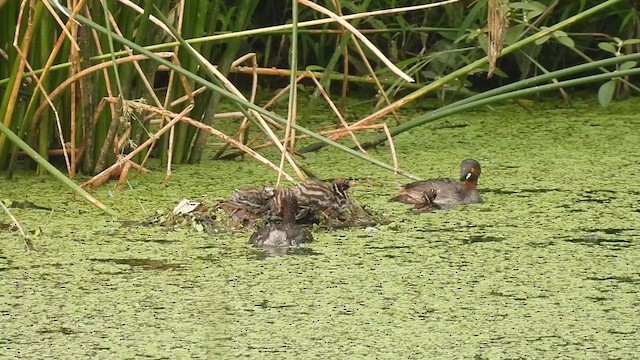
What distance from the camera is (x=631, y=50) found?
412cm

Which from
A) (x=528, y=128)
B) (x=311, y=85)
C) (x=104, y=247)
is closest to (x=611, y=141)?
(x=528, y=128)

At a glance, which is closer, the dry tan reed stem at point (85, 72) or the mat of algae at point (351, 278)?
the mat of algae at point (351, 278)

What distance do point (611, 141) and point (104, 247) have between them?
160cm

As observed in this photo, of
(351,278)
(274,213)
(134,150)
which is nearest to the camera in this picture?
(351,278)

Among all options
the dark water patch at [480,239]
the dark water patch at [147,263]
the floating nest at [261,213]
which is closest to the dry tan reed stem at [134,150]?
the floating nest at [261,213]

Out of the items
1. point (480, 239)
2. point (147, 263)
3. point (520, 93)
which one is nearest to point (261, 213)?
point (147, 263)

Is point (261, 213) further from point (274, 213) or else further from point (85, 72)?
point (85, 72)

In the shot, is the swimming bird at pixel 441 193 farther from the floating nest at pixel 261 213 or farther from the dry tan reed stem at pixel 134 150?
the dry tan reed stem at pixel 134 150

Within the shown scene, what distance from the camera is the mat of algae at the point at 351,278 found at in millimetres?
2113

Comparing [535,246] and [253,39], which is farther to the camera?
[253,39]

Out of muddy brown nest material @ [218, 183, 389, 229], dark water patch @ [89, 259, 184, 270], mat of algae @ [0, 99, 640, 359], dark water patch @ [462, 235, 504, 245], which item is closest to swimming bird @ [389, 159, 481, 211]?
mat of algae @ [0, 99, 640, 359]

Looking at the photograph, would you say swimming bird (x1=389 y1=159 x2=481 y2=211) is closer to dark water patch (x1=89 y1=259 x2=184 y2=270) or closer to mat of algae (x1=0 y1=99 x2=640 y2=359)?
mat of algae (x1=0 y1=99 x2=640 y2=359)

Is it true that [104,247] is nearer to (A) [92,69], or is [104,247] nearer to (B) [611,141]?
(A) [92,69]

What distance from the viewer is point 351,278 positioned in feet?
8.03
